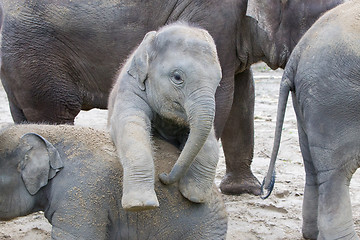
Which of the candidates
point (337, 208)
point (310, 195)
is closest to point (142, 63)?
point (337, 208)

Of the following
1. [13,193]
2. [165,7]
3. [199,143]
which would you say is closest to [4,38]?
[165,7]

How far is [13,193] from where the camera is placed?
10.7 feet

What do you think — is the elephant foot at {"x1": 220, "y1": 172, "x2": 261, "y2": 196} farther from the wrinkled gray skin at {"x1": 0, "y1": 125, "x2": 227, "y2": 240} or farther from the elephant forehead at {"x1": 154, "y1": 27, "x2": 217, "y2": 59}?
the elephant forehead at {"x1": 154, "y1": 27, "x2": 217, "y2": 59}

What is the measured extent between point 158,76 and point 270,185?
1151 millimetres

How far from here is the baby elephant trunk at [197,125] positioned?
10.1 ft

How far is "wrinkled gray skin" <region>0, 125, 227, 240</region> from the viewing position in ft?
10.6

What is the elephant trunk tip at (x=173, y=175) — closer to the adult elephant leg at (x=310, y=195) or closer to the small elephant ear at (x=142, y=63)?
the small elephant ear at (x=142, y=63)

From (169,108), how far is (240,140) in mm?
2228

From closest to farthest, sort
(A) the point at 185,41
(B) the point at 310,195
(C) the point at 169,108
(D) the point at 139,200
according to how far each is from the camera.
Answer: (D) the point at 139,200
(A) the point at 185,41
(C) the point at 169,108
(B) the point at 310,195

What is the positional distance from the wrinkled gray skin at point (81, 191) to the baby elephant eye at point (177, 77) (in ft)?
1.37

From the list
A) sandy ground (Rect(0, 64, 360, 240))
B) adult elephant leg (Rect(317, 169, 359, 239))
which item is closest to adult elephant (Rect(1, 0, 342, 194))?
sandy ground (Rect(0, 64, 360, 240))

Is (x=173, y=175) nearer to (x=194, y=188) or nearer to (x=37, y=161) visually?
(x=194, y=188)

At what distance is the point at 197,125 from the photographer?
10.1ft

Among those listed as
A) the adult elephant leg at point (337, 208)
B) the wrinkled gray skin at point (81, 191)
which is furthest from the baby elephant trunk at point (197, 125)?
the adult elephant leg at point (337, 208)
